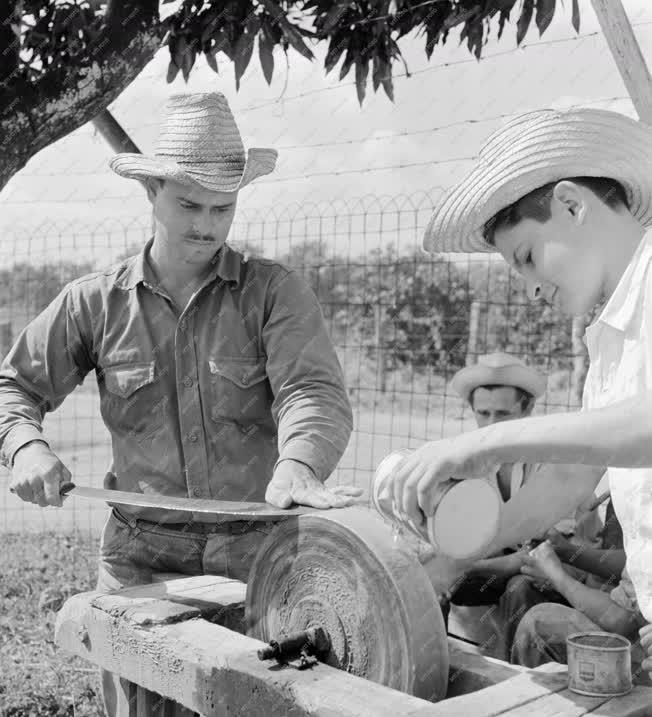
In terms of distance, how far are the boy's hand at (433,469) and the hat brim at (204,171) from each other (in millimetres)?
1436

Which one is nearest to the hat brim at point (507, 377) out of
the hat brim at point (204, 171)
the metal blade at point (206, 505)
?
the hat brim at point (204, 171)

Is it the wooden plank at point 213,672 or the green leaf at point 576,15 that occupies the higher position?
the green leaf at point 576,15

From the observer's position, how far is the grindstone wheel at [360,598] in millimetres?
1919

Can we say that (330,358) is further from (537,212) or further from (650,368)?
(650,368)

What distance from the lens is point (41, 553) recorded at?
6121 millimetres

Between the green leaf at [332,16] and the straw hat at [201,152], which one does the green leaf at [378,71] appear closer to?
the green leaf at [332,16]

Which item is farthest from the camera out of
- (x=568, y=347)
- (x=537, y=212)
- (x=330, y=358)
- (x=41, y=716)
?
(x=568, y=347)

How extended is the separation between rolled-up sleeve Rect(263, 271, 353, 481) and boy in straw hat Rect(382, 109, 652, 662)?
0.87 m

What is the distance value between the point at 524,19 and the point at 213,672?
3.17m

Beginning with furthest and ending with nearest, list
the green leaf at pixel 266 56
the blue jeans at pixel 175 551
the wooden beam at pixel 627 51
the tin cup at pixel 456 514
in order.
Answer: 1. the green leaf at pixel 266 56
2. the wooden beam at pixel 627 51
3. the blue jeans at pixel 175 551
4. the tin cup at pixel 456 514

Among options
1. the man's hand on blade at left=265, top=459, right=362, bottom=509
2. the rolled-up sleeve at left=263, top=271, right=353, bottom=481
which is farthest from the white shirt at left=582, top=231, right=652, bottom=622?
the rolled-up sleeve at left=263, top=271, right=353, bottom=481

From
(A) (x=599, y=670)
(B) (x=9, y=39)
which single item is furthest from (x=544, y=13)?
Answer: (A) (x=599, y=670)

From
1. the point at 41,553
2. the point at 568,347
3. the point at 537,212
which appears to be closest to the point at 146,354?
the point at 537,212

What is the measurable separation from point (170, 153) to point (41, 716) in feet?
7.92
